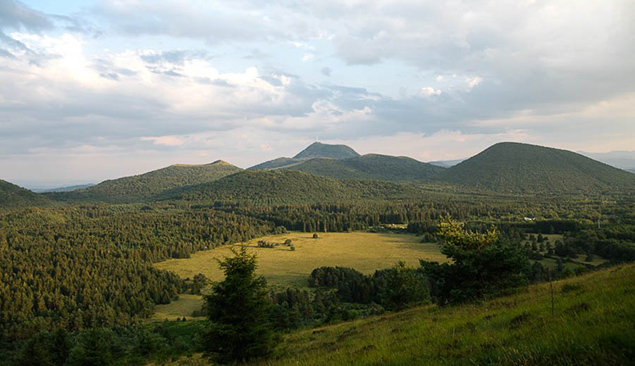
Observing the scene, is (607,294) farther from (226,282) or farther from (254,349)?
(226,282)

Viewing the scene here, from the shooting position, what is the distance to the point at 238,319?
17.0 meters

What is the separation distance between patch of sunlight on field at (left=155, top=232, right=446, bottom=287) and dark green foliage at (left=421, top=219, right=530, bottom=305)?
246 ft

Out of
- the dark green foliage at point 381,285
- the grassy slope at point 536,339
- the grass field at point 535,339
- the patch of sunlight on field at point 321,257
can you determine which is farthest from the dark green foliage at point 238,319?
the patch of sunlight on field at point 321,257

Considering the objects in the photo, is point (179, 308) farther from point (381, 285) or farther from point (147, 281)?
point (381, 285)

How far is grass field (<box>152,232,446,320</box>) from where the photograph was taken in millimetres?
93438

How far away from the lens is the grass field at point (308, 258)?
93438 mm

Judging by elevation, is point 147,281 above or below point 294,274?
above

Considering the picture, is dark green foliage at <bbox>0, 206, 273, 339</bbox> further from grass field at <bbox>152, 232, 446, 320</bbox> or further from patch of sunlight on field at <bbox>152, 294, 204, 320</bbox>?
grass field at <bbox>152, 232, 446, 320</bbox>

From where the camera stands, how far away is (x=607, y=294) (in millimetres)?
10156

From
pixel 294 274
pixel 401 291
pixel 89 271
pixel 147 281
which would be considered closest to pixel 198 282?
pixel 147 281

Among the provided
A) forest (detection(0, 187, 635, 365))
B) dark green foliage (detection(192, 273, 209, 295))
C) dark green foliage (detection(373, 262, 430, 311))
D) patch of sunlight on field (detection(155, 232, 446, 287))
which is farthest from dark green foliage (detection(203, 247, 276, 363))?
dark green foliage (detection(192, 273, 209, 295))

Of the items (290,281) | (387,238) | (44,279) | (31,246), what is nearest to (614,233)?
(387,238)

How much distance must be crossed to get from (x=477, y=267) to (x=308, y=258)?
109424mm

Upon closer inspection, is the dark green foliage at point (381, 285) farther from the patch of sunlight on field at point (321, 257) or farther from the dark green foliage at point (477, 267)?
the dark green foliage at point (477, 267)
